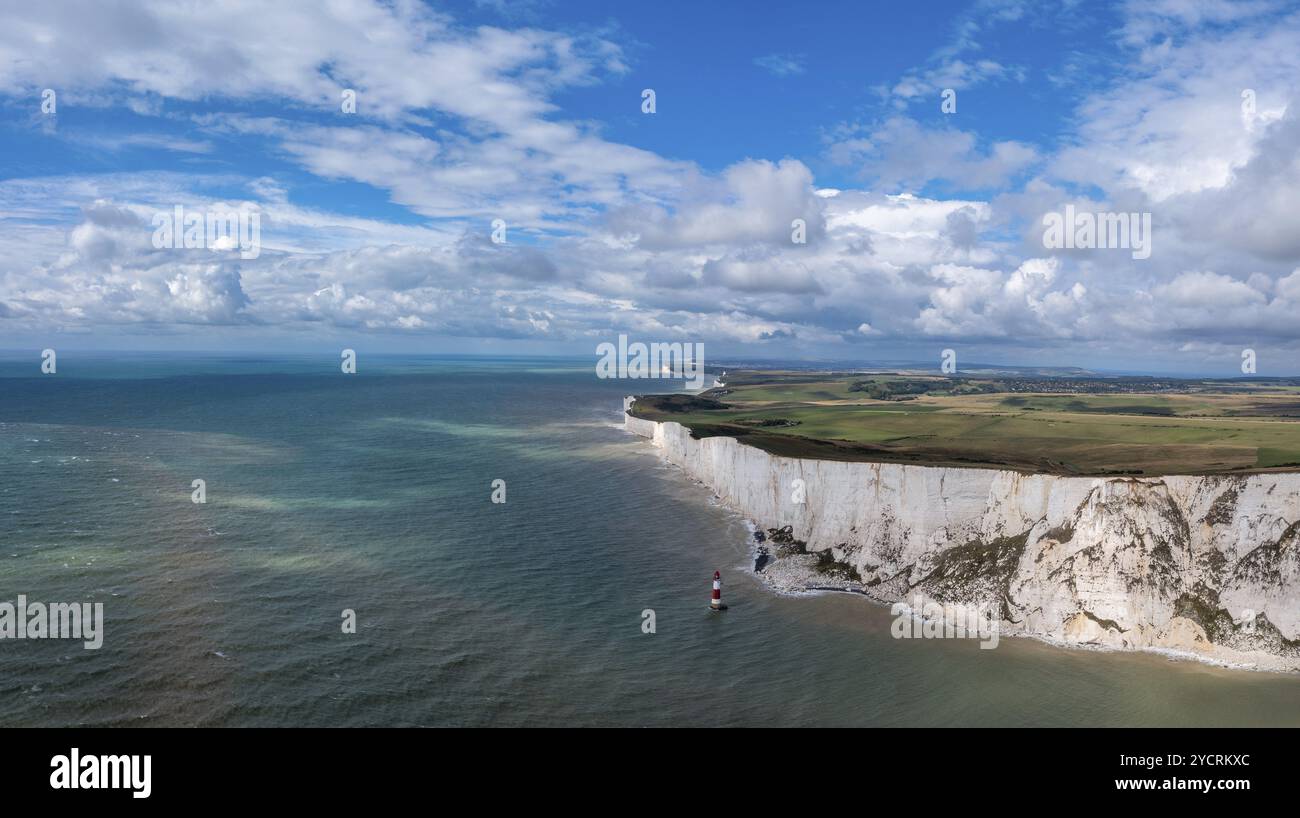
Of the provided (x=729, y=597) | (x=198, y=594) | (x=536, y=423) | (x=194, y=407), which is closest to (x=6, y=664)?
(x=198, y=594)

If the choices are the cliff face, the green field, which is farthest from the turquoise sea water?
the green field

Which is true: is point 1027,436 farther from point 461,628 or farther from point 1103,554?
point 461,628

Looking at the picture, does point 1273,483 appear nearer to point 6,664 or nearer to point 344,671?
point 344,671

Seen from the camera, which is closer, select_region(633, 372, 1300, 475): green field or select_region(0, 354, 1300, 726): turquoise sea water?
select_region(0, 354, 1300, 726): turquoise sea water

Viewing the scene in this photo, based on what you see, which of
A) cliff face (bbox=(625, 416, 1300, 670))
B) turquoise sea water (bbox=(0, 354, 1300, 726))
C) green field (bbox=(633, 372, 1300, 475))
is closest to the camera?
turquoise sea water (bbox=(0, 354, 1300, 726))

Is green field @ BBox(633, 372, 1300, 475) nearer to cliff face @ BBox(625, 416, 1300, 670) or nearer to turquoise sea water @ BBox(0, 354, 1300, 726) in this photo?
cliff face @ BBox(625, 416, 1300, 670)

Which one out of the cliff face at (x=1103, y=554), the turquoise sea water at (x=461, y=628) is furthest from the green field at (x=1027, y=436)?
the turquoise sea water at (x=461, y=628)
